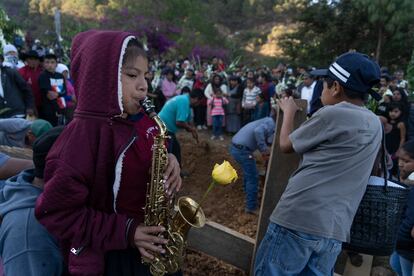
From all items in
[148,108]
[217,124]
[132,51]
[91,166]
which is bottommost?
[217,124]

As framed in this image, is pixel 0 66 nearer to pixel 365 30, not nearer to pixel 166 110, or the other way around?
pixel 166 110

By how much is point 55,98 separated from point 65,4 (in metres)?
37.1

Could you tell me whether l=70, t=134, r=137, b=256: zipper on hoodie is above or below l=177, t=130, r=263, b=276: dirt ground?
above

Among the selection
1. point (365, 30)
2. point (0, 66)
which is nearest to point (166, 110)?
point (0, 66)

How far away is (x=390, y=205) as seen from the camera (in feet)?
7.28

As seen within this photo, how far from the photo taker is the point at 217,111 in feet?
35.3

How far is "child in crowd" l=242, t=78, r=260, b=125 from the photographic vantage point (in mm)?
10930

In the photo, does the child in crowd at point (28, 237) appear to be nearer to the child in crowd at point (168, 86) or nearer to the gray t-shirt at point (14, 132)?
the gray t-shirt at point (14, 132)

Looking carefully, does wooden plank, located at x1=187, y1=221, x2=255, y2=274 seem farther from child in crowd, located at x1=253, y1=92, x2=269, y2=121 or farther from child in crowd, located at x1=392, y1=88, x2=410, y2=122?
child in crowd, located at x1=253, y1=92, x2=269, y2=121

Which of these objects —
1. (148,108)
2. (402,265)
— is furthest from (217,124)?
(148,108)

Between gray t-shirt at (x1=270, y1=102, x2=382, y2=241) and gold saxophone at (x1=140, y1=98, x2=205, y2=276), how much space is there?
0.76m

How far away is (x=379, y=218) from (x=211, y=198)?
427 cm

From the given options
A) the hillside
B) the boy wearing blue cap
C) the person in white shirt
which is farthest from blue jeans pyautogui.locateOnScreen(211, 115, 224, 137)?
the hillside

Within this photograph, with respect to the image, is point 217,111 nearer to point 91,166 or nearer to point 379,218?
point 379,218
